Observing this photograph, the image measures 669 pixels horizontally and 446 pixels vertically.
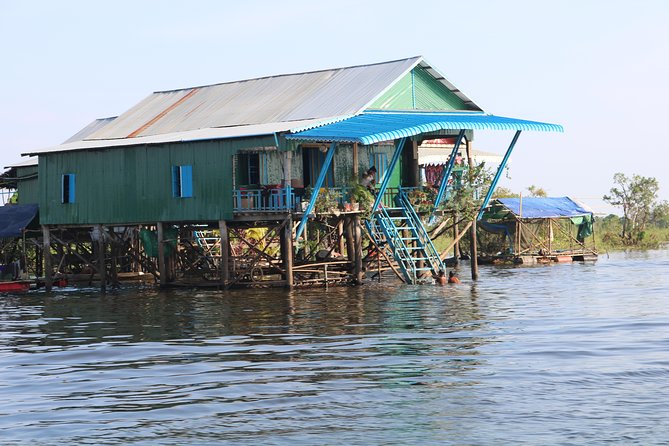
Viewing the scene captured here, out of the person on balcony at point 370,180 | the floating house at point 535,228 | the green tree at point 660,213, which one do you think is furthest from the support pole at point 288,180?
the green tree at point 660,213

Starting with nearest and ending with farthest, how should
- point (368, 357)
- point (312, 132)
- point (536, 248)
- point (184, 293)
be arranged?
point (368, 357)
point (312, 132)
point (184, 293)
point (536, 248)

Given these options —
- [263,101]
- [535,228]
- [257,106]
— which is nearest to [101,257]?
[257,106]

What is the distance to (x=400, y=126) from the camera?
32.4m

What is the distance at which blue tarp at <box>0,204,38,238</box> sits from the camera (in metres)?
41.2

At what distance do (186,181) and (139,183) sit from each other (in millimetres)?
2235

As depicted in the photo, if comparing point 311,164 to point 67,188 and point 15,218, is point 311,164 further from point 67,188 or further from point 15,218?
point 15,218

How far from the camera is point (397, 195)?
3606 centimetres

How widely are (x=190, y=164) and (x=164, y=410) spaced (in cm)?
2169

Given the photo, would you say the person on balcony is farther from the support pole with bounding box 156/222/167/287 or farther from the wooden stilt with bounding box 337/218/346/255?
the support pole with bounding box 156/222/167/287

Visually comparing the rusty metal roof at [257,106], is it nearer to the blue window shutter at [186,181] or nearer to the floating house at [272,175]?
the floating house at [272,175]

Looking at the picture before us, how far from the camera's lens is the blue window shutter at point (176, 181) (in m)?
36.7

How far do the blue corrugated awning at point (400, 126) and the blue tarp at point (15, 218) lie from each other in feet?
44.1

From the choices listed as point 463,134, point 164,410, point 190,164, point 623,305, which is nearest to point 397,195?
point 463,134

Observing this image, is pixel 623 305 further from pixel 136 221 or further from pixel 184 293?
pixel 136 221
